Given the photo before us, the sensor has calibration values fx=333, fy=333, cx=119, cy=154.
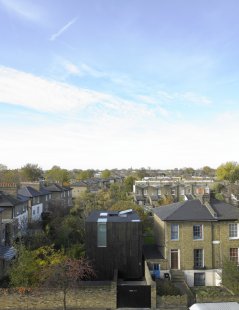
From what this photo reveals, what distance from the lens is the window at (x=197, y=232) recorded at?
30672 millimetres

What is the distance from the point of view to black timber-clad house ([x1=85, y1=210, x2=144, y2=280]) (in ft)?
96.6

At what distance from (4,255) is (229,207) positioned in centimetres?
2103

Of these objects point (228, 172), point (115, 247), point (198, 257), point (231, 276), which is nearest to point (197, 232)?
point (198, 257)

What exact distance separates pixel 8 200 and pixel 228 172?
103362 millimetres

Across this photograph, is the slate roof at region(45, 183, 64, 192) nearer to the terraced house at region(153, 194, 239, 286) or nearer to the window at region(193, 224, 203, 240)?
the terraced house at region(153, 194, 239, 286)

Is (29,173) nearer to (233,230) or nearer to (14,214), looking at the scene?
(14,214)

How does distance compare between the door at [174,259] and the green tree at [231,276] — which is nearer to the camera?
the green tree at [231,276]

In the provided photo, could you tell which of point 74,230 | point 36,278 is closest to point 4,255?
point 36,278

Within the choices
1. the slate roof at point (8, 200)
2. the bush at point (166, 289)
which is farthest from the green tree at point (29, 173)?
the bush at point (166, 289)

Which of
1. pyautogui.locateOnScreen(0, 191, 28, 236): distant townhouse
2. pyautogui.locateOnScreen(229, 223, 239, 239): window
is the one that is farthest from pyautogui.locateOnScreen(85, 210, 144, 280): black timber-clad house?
pyautogui.locateOnScreen(0, 191, 28, 236): distant townhouse

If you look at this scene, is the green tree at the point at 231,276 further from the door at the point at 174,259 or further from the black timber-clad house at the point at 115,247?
the black timber-clad house at the point at 115,247

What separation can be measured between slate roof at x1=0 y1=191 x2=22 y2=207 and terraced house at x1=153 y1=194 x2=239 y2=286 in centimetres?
1846

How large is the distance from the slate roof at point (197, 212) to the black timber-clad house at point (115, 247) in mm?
3551

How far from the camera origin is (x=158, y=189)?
9438cm
